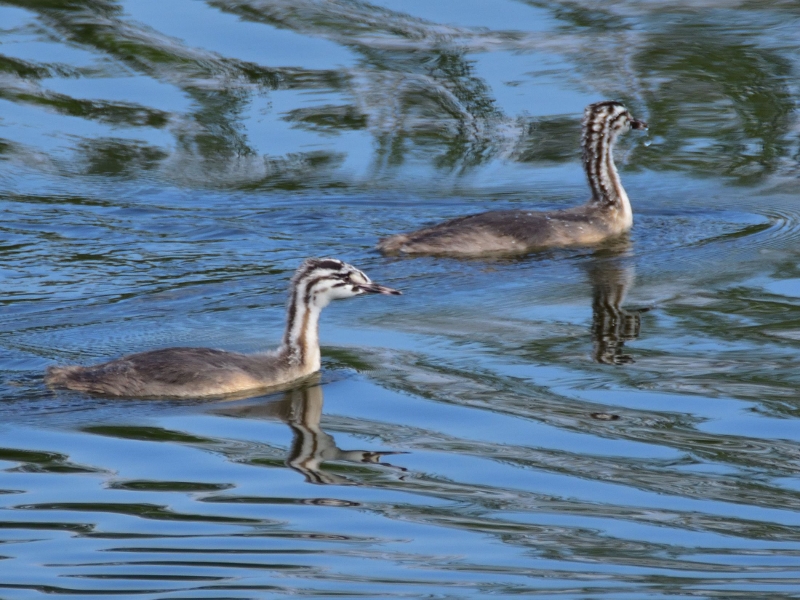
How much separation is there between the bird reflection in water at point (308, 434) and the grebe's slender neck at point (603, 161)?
5.05 metres

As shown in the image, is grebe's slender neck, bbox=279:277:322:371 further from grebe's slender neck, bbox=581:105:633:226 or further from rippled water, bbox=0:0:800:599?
grebe's slender neck, bbox=581:105:633:226

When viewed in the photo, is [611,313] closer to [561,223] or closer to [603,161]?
[561,223]

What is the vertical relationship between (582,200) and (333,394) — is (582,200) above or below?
above

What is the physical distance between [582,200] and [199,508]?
8873 millimetres

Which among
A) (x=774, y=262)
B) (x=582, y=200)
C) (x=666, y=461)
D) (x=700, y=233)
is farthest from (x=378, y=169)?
(x=666, y=461)

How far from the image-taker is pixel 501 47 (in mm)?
19531

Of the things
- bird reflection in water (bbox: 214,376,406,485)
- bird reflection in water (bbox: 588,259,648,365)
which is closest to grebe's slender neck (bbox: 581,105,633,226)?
bird reflection in water (bbox: 588,259,648,365)

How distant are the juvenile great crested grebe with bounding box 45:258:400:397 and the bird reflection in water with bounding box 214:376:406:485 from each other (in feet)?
0.72

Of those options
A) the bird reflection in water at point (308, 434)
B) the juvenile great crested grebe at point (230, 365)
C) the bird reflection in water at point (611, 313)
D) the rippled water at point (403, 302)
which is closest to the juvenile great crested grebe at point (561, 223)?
the rippled water at point (403, 302)

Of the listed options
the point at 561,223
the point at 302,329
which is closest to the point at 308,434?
the point at 302,329

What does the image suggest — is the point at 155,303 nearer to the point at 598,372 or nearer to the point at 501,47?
the point at 598,372

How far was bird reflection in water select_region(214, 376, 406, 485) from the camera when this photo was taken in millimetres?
8406

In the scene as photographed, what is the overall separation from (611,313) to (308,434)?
3475mm

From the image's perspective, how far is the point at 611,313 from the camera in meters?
11.8
